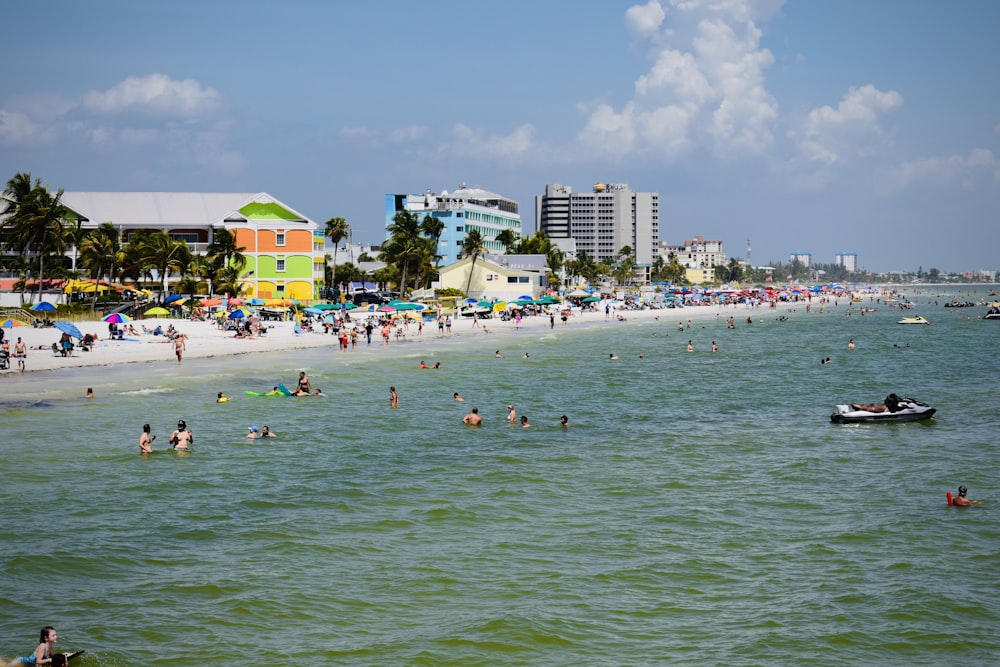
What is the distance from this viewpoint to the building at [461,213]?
493 ft

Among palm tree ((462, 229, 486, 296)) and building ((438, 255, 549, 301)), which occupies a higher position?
palm tree ((462, 229, 486, 296))

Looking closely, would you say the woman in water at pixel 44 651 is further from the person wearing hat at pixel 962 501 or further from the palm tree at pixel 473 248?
the palm tree at pixel 473 248

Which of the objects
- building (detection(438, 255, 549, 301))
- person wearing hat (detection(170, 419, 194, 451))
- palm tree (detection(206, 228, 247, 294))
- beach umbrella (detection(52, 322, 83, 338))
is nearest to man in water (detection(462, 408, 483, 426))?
person wearing hat (detection(170, 419, 194, 451))

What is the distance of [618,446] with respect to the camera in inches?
1191

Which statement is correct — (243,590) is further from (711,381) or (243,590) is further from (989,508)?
(711,381)

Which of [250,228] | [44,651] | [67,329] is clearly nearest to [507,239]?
[250,228]

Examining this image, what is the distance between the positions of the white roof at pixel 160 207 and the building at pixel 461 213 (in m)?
51.9

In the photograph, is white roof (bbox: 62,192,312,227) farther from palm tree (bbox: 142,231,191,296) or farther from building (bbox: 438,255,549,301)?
building (bbox: 438,255,549,301)

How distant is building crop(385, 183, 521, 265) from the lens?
150 metres

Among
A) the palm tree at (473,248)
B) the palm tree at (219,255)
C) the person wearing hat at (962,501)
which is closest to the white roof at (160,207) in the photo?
the palm tree at (219,255)

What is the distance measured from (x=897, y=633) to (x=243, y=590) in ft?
38.2

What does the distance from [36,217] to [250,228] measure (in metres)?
21.0

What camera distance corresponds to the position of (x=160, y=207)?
300 ft

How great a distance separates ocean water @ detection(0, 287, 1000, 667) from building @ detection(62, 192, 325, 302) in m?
47.6
